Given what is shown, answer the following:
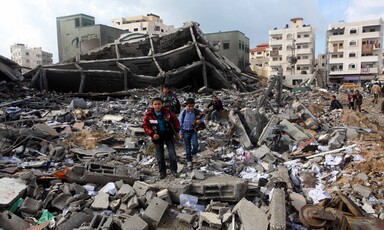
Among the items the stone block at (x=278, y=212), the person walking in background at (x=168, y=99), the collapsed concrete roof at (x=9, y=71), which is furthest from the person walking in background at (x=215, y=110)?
the collapsed concrete roof at (x=9, y=71)

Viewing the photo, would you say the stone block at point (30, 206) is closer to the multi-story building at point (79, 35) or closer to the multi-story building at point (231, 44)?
the multi-story building at point (79, 35)

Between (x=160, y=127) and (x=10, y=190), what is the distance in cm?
200

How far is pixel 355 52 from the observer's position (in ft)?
145

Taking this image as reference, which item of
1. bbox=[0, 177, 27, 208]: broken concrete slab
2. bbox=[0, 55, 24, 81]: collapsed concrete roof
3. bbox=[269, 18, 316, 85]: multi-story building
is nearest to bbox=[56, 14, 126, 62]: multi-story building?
bbox=[0, 55, 24, 81]: collapsed concrete roof

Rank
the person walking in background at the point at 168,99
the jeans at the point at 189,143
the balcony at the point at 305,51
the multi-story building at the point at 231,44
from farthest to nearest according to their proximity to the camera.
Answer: the balcony at the point at 305,51 → the multi-story building at the point at 231,44 → the person walking in background at the point at 168,99 → the jeans at the point at 189,143

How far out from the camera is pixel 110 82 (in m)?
16.6

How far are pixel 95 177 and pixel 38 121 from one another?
5.37 m

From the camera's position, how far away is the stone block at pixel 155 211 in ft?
11.7

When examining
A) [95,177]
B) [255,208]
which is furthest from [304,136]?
[95,177]

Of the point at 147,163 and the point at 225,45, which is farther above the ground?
the point at 225,45

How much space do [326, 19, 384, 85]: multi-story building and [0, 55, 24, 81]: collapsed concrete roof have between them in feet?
132

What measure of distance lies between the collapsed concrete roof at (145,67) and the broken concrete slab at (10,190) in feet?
39.2

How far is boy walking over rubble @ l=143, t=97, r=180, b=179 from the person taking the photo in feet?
14.6

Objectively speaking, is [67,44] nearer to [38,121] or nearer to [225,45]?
[225,45]
